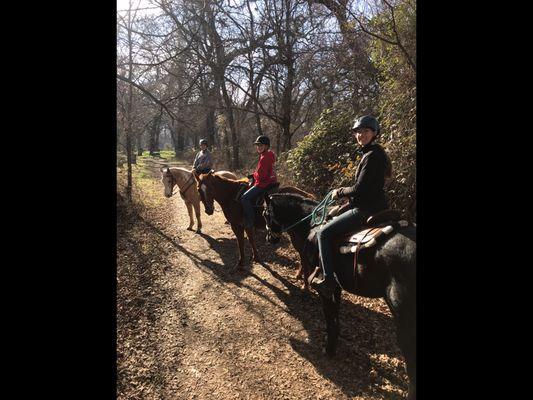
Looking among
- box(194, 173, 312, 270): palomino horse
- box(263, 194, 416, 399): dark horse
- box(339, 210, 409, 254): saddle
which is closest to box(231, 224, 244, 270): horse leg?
box(194, 173, 312, 270): palomino horse

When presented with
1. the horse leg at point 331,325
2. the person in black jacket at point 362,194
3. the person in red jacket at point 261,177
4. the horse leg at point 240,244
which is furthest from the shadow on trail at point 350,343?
the person in red jacket at point 261,177

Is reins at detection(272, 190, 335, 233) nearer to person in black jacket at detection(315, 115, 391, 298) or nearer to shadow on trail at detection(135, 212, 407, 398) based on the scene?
person in black jacket at detection(315, 115, 391, 298)

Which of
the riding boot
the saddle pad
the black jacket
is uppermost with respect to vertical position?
the black jacket

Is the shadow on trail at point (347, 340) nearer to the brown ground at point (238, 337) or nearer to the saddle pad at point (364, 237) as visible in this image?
the brown ground at point (238, 337)

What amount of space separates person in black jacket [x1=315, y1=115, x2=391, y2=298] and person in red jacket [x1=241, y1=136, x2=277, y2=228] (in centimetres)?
286

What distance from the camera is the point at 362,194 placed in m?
3.72

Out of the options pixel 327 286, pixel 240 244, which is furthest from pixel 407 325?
pixel 240 244

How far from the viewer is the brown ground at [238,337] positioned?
12.7 feet

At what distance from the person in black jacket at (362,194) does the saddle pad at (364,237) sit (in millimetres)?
161

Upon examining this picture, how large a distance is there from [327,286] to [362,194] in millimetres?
1407

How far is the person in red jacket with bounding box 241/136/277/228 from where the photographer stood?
6.75m
